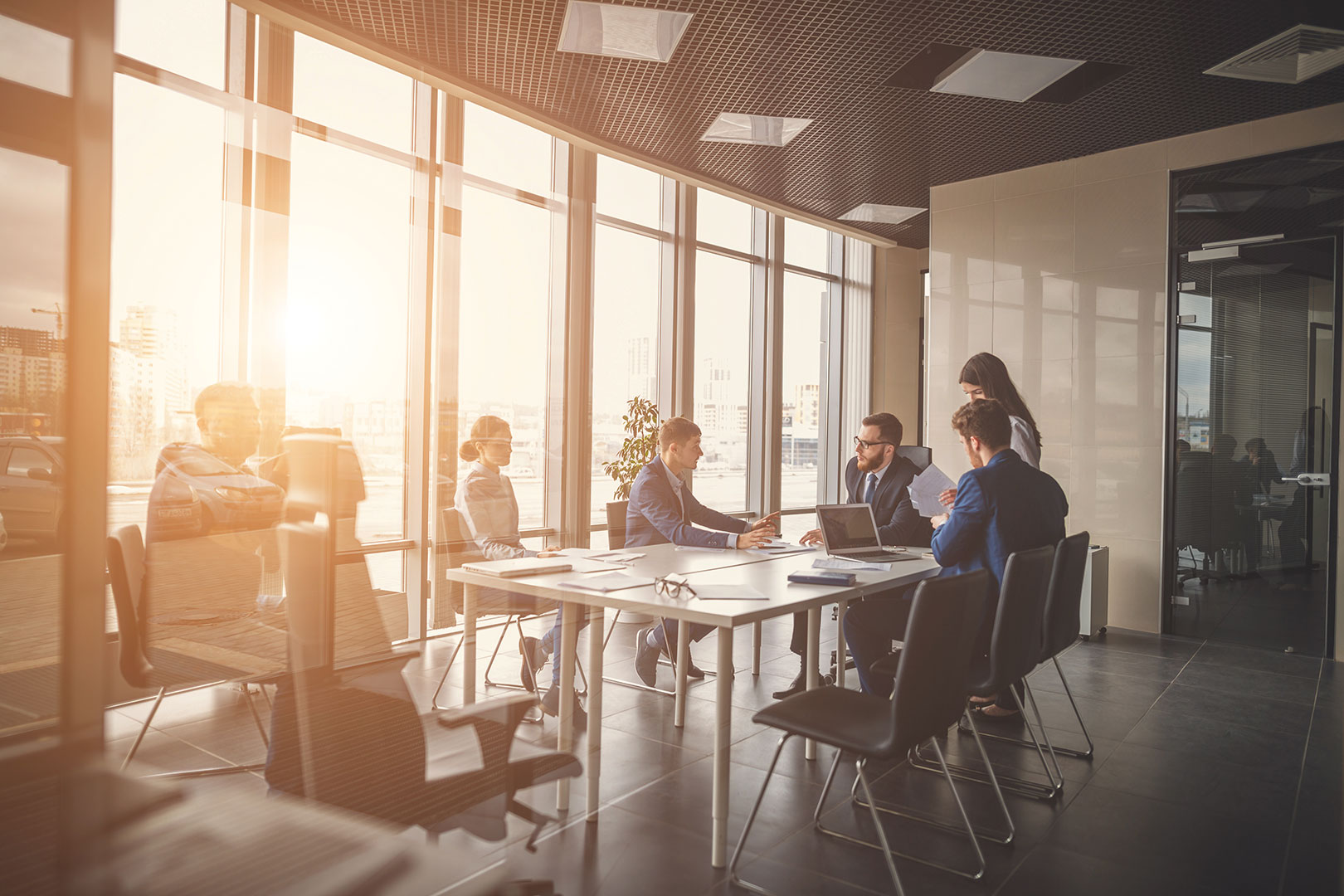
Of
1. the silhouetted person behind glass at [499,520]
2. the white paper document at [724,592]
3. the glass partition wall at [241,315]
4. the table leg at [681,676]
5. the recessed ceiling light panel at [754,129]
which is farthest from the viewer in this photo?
the recessed ceiling light panel at [754,129]

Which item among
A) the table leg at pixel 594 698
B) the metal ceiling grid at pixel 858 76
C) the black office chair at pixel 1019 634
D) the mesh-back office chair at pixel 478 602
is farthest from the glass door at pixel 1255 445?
the mesh-back office chair at pixel 478 602

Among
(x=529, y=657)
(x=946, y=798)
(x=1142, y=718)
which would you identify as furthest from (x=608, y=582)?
(x=1142, y=718)

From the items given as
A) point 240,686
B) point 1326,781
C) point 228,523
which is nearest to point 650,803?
point 240,686

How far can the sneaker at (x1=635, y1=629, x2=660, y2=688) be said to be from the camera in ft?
14.2

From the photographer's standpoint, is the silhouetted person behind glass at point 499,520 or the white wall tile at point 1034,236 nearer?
the silhouetted person behind glass at point 499,520

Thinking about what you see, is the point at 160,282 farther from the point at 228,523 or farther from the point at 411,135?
the point at 411,135

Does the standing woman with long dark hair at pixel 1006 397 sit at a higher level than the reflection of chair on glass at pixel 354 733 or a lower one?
higher

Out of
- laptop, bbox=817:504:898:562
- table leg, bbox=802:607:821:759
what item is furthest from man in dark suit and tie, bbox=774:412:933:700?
table leg, bbox=802:607:821:759

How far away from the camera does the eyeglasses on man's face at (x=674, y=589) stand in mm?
2791

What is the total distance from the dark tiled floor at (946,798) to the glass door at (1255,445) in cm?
131

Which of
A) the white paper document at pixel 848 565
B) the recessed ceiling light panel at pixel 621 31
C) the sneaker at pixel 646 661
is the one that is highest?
the recessed ceiling light panel at pixel 621 31

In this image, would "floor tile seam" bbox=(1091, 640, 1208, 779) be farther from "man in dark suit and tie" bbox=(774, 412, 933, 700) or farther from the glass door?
"man in dark suit and tie" bbox=(774, 412, 933, 700)

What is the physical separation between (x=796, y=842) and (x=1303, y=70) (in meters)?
5.28

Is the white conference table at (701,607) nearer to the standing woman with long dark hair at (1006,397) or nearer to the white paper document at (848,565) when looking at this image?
the white paper document at (848,565)
